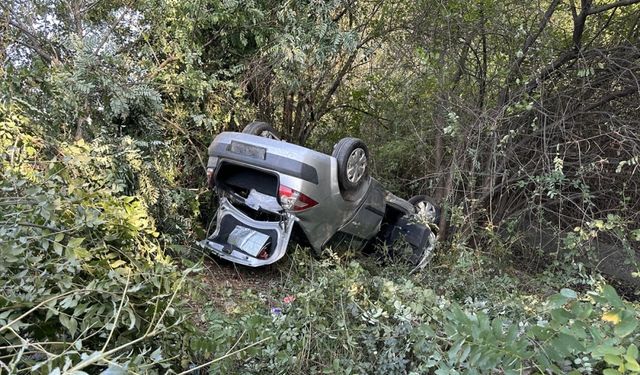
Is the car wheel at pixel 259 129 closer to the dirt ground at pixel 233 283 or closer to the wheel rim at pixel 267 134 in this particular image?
the wheel rim at pixel 267 134

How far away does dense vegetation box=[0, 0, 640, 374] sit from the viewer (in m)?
1.89

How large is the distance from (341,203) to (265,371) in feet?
6.87

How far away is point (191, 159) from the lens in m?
5.01

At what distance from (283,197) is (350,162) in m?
0.72

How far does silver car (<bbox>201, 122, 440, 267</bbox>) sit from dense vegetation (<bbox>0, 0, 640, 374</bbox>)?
26 cm

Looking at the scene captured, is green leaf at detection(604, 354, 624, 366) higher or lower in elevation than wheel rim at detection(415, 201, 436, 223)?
higher

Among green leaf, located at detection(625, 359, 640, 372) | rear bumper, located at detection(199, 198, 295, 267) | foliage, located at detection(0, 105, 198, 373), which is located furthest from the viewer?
rear bumper, located at detection(199, 198, 295, 267)

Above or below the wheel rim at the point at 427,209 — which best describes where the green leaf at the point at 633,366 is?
above

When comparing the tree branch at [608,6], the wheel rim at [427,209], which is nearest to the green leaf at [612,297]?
the wheel rim at [427,209]

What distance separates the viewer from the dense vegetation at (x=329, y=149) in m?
1.89

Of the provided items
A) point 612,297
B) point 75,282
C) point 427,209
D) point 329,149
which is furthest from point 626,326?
point 329,149

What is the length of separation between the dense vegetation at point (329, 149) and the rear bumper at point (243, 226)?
189mm

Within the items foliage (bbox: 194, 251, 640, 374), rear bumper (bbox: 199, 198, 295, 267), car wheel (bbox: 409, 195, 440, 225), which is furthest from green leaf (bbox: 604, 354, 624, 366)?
car wheel (bbox: 409, 195, 440, 225)

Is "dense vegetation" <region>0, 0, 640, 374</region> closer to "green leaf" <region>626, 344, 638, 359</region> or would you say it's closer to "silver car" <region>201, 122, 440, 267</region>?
"green leaf" <region>626, 344, 638, 359</region>
